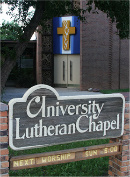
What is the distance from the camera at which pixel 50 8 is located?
13.5 metres

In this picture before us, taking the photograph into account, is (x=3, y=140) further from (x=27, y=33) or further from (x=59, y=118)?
(x=27, y=33)

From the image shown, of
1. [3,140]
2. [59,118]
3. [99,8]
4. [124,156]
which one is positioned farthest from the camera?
[99,8]

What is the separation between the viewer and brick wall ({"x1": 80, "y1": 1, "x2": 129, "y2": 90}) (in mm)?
19641

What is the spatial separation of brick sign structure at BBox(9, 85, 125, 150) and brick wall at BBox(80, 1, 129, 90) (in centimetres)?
1559

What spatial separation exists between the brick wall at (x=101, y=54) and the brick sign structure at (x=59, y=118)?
15.6 m

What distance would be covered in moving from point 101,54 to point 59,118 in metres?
17.0

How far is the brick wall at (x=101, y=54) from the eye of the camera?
1964cm

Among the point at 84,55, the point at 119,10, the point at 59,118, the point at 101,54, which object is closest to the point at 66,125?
the point at 59,118

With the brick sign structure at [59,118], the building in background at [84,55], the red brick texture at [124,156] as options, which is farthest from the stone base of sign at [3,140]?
the building in background at [84,55]

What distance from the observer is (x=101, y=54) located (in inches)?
797

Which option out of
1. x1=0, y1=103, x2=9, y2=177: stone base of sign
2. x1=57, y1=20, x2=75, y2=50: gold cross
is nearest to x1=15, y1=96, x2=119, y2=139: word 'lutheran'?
x1=0, y1=103, x2=9, y2=177: stone base of sign

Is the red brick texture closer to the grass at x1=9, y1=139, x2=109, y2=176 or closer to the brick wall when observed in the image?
the grass at x1=9, y1=139, x2=109, y2=176

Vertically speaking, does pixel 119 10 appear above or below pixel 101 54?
above

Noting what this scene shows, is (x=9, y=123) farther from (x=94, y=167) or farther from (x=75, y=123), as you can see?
(x=94, y=167)
